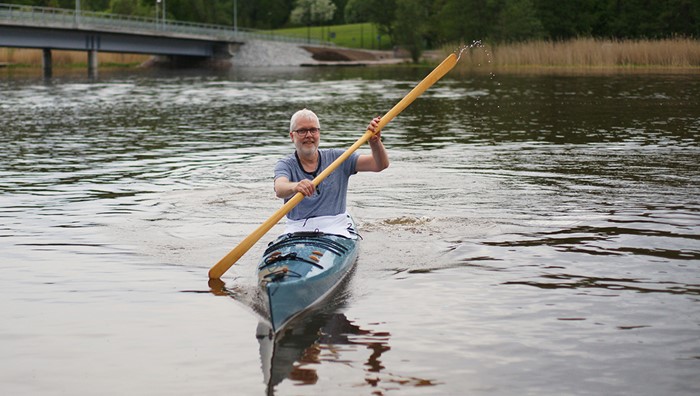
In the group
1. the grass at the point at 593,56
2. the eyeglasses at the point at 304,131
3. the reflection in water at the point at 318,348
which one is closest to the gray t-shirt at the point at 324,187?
the eyeglasses at the point at 304,131

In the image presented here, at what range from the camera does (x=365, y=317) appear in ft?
28.2

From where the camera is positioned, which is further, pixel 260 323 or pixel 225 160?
pixel 225 160

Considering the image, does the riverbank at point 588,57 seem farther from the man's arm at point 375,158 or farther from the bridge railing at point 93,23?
the man's arm at point 375,158

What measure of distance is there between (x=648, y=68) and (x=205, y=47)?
54214 millimetres

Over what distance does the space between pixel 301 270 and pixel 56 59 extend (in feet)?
309

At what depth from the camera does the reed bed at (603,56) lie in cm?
5791

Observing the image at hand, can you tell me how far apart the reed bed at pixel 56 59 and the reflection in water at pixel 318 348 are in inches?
3492

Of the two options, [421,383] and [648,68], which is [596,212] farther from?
[648,68]

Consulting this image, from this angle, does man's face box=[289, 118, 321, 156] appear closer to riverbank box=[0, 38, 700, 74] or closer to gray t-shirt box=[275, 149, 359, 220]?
gray t-shirt box=[275, 149, 359, 220]

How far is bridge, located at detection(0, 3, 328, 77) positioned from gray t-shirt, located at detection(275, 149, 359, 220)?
6311cm

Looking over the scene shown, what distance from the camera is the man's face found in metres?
9.21

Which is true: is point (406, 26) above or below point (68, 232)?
above

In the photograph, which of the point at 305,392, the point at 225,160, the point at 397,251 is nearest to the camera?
the point at 305,392

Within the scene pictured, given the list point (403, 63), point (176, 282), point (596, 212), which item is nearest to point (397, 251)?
point (176, 282)
